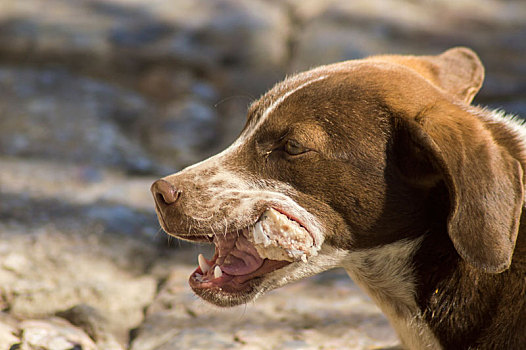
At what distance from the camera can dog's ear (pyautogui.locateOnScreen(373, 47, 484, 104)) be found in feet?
9.53

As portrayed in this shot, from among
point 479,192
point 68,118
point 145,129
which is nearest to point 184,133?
point 145,129

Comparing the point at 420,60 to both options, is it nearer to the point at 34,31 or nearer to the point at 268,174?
the point at 268,174

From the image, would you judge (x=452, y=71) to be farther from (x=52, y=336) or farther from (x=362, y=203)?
(x=52, y=336)

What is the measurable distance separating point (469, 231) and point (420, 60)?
122cm

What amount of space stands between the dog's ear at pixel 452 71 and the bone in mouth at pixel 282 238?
104 centimetres

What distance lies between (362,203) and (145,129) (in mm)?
3350

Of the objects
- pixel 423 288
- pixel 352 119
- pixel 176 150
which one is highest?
pixel 352 119

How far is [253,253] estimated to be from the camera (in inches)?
96.7

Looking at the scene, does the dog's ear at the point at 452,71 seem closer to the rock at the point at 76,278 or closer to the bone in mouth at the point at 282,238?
the bone in mouth at the point at 282,238

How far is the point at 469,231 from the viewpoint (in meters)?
2.04

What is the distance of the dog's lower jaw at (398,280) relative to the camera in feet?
7.85

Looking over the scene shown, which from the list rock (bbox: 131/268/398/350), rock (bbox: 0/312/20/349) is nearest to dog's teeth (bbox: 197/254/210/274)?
rock (bbox: 131/268/398/350)

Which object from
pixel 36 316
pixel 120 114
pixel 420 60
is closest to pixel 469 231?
pixel 420 60

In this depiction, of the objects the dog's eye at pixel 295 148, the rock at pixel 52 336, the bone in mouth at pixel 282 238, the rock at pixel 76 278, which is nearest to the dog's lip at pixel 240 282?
the bone in mouth at pixel 282 238
